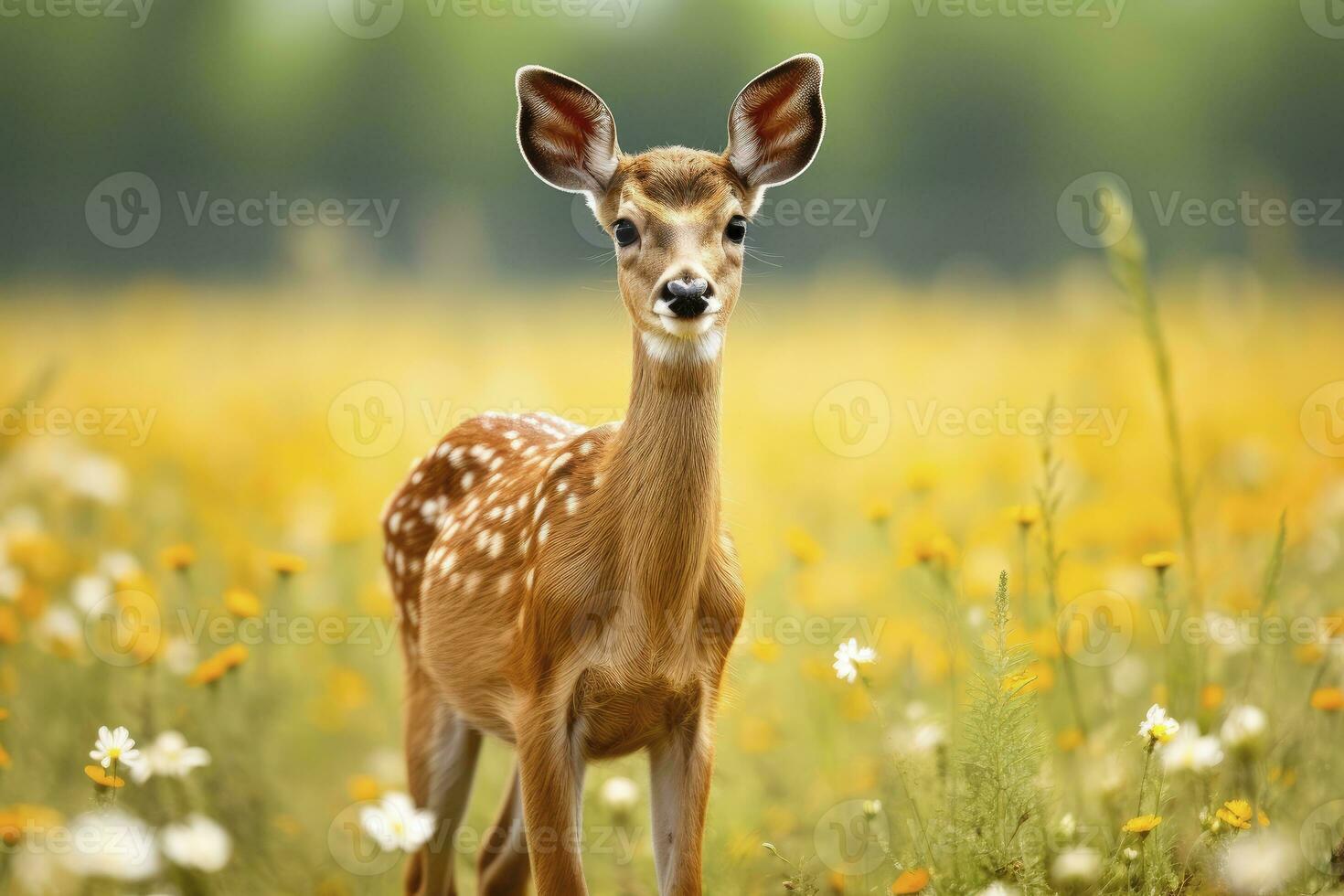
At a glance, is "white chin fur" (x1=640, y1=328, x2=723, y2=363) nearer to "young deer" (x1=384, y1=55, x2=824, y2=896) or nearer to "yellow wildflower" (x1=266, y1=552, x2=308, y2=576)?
"young deer" (x1=384, y1=55, x2=824, y2=896)

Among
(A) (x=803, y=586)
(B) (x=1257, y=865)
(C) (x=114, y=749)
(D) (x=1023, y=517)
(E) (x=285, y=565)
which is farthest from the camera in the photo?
(A) (x=803, y=586)

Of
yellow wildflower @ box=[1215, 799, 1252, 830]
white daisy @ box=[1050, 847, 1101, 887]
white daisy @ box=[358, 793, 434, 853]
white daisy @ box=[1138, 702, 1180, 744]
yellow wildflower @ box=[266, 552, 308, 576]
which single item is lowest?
white daisy @ box=[1050, 847, 1101, 887]

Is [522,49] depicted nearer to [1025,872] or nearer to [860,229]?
[860,229]

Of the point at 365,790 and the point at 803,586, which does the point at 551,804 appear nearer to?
the point at 365,790

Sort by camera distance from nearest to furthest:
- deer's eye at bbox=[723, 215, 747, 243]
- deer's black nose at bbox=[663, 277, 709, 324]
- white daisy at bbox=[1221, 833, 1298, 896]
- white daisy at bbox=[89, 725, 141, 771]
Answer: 1. deer's black nose at bbox=[663, 277, 709, 324]
2. white daisy at bbox=[89, 725, 141, 771]
3. white daisy at bbox=[1221, 833, 1298, 896]
4. deer's eye at bbox=[723, 215, 747, 243]

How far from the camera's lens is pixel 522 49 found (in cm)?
854

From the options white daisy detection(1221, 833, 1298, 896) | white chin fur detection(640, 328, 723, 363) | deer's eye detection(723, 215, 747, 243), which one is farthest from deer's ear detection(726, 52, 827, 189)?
white daisy detection(1221, 833, 1298, 896)

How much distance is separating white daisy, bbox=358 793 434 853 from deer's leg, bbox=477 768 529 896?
0.71 meters

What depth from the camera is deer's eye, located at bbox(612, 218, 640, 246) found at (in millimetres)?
3004

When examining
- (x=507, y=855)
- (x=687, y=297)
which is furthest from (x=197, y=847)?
(x=687, y=297)

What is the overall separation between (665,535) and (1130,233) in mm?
1503

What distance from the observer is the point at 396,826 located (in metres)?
2.80

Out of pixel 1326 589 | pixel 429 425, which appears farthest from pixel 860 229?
pixel 1326 589

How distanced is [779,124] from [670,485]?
92cm
